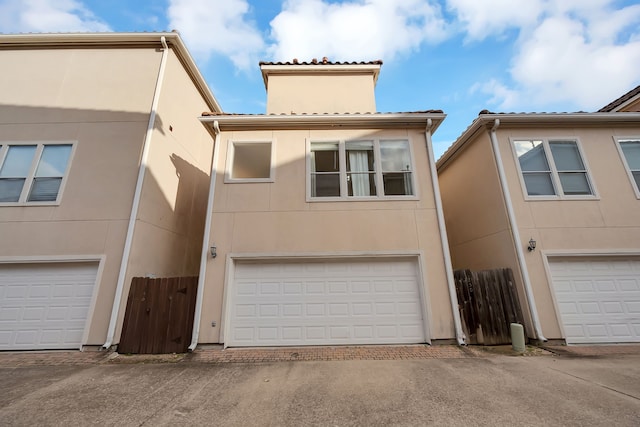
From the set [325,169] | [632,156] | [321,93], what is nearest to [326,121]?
[325,169]

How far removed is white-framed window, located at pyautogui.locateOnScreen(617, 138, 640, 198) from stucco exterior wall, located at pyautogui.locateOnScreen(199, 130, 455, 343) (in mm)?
5397

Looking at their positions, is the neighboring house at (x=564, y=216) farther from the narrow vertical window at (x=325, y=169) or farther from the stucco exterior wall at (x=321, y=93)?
the narrow vertical window at (x=325, y=169)

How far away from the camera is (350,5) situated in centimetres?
820

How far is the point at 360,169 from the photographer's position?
7.07 meters

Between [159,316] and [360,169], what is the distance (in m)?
6.07

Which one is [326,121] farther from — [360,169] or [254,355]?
[254,355]

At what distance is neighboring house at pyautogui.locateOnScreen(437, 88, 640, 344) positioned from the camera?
5992 mm

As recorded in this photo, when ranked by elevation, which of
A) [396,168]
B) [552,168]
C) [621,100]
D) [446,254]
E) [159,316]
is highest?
[621,100]

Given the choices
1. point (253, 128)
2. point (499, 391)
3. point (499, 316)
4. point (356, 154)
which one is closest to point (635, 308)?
point (499, 316)

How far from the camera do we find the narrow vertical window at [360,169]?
6879mm

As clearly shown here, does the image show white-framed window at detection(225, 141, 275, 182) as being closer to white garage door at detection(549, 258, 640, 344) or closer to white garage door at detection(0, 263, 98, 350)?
white garage door at detection(0, 263, 98, 350)

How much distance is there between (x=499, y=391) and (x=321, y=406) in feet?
8.24

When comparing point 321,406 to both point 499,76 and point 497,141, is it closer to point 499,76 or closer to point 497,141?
point 497,141

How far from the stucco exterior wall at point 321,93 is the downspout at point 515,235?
13.6 ft
